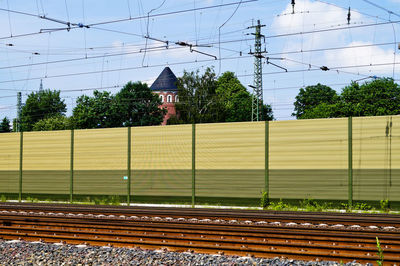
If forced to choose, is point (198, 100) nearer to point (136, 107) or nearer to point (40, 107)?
point (136, 107)

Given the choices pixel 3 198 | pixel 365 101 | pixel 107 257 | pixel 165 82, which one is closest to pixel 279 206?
pixel 107 257

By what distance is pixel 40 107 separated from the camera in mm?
103688

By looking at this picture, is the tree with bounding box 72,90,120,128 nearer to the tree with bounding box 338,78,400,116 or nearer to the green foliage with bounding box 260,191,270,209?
the tree with bounding box 338,78,400,116

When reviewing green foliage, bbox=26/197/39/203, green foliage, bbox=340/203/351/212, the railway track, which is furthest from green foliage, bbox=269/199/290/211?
green foliage, bbox=26/197/39/203

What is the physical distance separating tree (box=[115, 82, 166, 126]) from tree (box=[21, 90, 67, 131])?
25269 mm

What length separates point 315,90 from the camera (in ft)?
314

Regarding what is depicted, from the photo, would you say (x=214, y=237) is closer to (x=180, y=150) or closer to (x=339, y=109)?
(x=180, y=150)

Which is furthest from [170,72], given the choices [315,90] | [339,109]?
[339,109]

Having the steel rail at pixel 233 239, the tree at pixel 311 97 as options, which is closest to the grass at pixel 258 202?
the steel rail at pixel 233 239

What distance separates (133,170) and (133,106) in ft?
177

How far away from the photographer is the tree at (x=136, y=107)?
80.0m

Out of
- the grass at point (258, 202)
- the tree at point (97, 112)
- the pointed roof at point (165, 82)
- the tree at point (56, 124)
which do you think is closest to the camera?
the grass at point (258, 202)

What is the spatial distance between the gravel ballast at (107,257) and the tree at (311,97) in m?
84.6

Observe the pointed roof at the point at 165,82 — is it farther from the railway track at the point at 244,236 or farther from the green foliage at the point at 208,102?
the railway track at the point at 244,236
